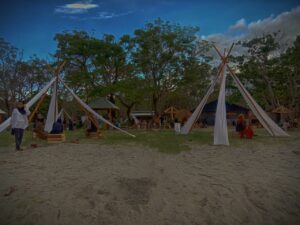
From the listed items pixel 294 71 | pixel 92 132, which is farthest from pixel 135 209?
pixel 294 71

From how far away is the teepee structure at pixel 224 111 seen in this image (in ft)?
24.4

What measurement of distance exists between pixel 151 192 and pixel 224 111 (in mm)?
5216

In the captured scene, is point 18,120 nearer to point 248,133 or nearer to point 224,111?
point 224,111

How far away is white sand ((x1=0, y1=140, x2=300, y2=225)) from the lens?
2.55m

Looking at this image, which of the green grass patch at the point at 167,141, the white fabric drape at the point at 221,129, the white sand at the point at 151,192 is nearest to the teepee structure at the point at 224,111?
the white fabric drape at the point at 221,129

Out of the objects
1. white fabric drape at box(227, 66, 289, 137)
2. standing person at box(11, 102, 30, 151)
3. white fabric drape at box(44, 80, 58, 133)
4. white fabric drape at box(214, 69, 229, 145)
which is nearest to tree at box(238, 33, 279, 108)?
white fabric drape at box(227, 66, 289, 137)

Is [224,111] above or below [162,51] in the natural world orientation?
below

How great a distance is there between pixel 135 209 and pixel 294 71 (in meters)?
18.0

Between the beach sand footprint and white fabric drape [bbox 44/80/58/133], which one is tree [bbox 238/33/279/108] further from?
the beach sand footprint

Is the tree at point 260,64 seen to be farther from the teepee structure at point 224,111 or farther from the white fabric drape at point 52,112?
the white fabric drape at point 52,112

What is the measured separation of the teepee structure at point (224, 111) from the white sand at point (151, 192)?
2.62m

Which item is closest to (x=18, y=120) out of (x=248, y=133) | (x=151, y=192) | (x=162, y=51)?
(x=151, y=192)

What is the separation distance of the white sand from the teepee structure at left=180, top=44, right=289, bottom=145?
2.62 m

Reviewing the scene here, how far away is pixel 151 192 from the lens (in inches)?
122
